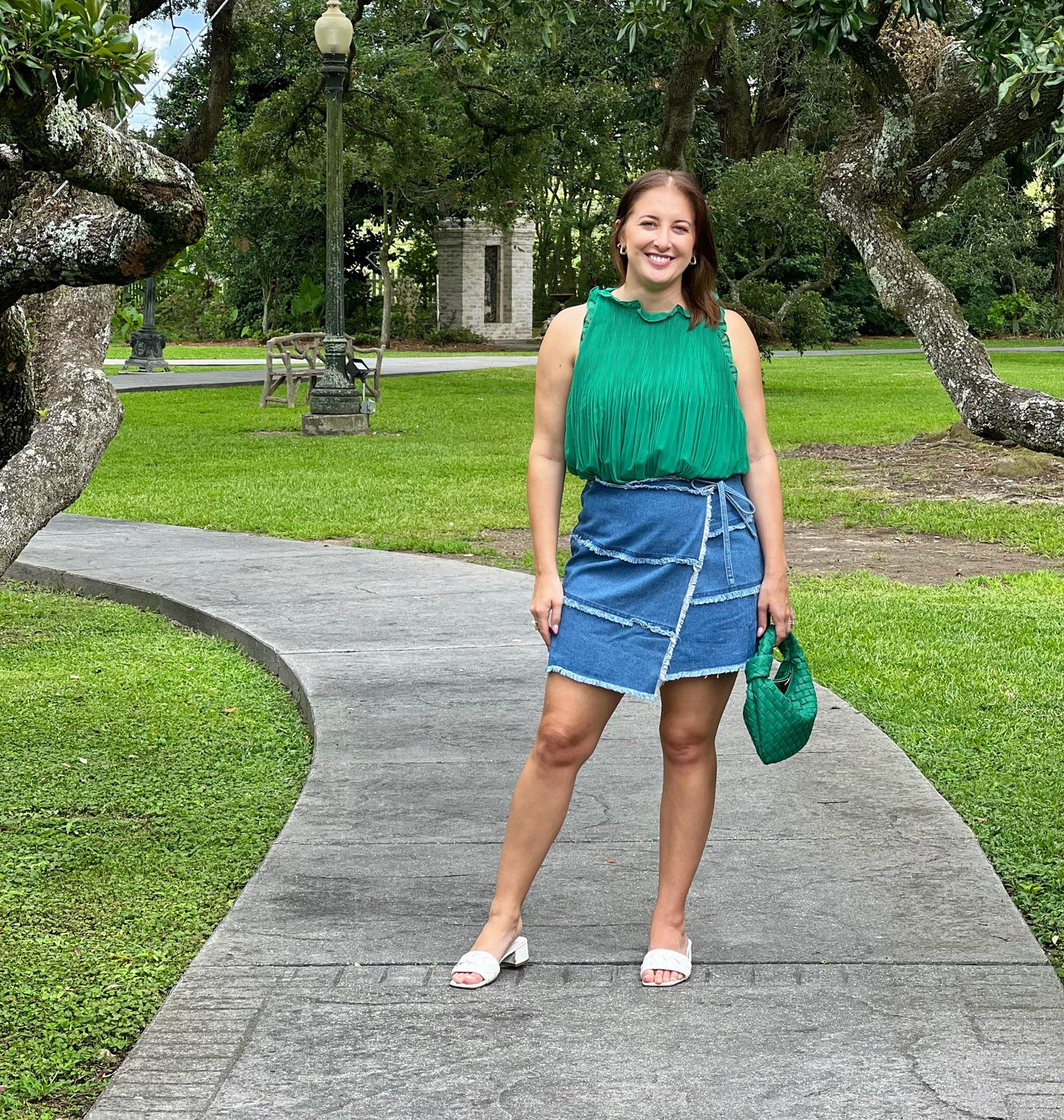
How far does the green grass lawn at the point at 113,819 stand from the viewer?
3.37m

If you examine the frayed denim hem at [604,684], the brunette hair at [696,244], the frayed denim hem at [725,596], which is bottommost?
the frayed denim hem at [604,684]

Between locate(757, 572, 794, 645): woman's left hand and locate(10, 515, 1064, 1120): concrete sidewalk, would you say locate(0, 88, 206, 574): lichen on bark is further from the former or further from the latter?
locate(757, 572, 794, 645): woman's left hand

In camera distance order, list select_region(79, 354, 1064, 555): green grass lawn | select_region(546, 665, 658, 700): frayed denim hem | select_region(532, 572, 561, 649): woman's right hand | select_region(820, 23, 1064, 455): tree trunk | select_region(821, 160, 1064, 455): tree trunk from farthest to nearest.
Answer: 1. select_region(79, 354, 1064, 555): green grass lawn
2. select_region(820, 23, 1064, 455): tree trunk
3. select_region(821, 160, 1064, 455): tree trunk
4. select_region(532, 572, 561, 649): woman's right hand
5. select_region(546, 665, 658, 700): frayed denim hem

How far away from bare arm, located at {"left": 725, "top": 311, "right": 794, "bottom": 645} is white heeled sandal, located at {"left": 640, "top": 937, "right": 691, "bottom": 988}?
0.74 meters

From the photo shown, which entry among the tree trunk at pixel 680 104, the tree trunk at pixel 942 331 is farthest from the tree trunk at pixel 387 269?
the tree trunk at pixel 942 331

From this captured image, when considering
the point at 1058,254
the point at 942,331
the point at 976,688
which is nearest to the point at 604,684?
the point at 976,688

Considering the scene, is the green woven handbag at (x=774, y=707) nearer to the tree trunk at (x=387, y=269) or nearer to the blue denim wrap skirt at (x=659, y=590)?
the blue denim wrap skirt at (x=659, y=590)

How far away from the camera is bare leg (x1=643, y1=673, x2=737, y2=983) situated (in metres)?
3.41

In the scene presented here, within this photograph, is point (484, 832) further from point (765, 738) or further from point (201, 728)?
point (201, 728)

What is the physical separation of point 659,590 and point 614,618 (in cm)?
12

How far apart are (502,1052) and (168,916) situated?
4.21 feet

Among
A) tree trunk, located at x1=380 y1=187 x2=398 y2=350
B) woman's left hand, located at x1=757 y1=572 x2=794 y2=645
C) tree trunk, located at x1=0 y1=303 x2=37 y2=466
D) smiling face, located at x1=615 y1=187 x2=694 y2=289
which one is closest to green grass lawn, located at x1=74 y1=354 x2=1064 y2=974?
woman's left hand, located at x1=757 y1=572 x2=794 y2=645

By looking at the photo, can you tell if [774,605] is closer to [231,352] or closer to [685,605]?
[685,605]

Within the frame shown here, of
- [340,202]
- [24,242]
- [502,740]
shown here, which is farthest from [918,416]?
[24,242]
